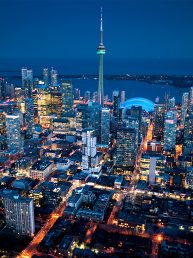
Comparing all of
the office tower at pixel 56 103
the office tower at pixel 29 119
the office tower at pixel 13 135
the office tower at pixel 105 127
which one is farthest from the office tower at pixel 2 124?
the office tower at pixel 105 127

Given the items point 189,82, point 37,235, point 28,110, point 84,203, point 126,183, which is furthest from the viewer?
point 189,82

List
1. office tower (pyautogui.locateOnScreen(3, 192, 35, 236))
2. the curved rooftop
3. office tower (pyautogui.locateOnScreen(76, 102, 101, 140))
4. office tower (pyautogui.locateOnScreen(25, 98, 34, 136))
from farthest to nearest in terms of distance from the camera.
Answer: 1. the curved rooftop
2. office tower (pyautogui.locateOnScreen(76, 102, 101, 140))
3. office tower (pyautogui.locateOnScreen(25, 98, 34, 136))
4. office tower (pyautogui.locateOnScreen(3, 192, 35, 236))

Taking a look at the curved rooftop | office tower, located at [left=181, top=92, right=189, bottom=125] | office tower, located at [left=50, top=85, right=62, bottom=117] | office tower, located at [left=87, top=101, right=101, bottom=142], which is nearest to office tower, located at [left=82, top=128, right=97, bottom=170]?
office tower, located at [left=87, top=101, right=101, bottom=142]

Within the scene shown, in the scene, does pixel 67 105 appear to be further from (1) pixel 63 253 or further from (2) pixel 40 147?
(1) pixel 63 253

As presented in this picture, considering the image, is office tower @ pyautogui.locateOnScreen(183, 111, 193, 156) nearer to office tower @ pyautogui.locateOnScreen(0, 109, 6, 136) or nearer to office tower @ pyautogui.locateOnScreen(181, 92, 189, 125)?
office tower @ pyautogui.locateOnScreen(181, 92, 189, 125)

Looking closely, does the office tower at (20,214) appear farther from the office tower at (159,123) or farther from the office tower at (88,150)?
the office tower at (159,123)

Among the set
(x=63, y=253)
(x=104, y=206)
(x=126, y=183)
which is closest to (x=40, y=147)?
(x=126, y=183)
